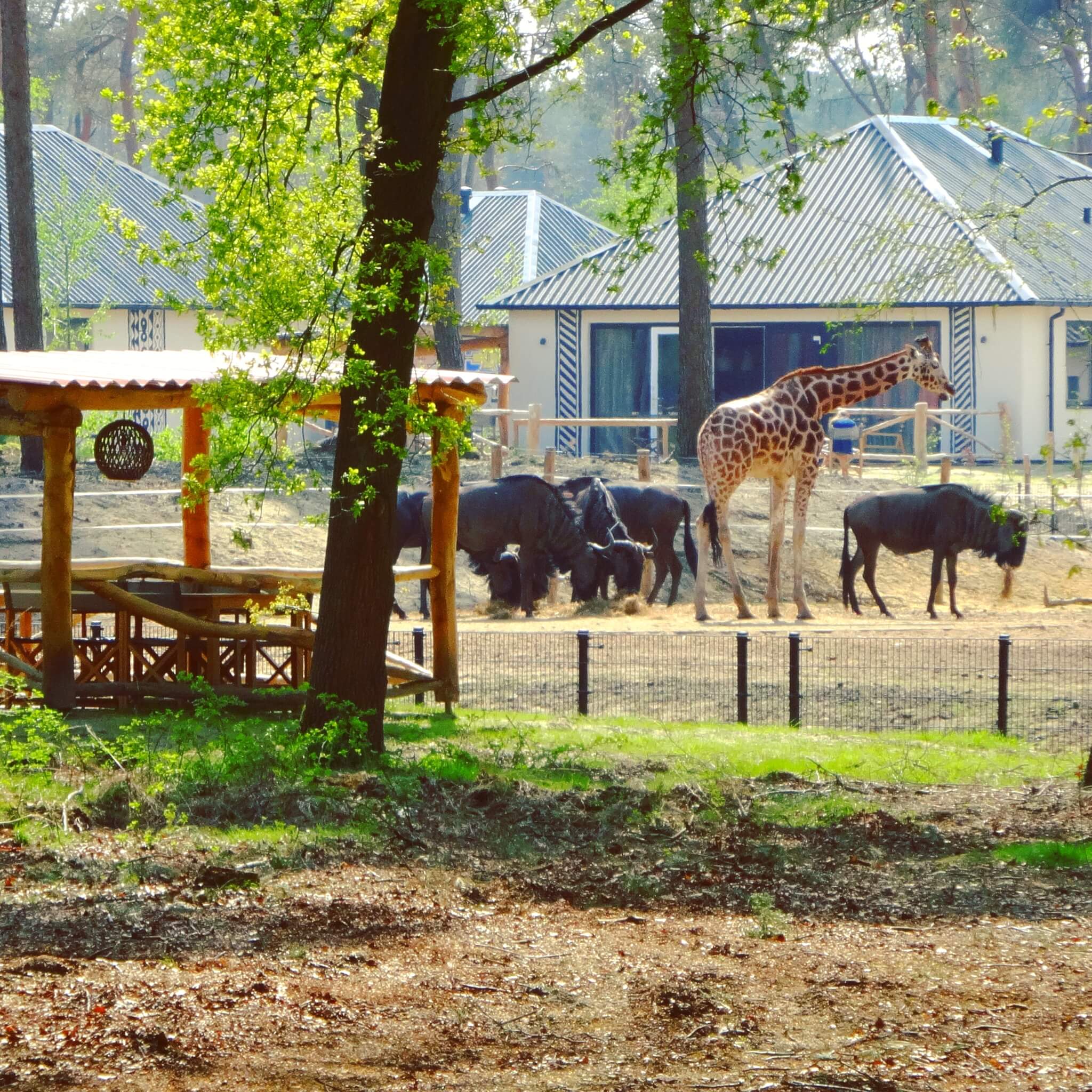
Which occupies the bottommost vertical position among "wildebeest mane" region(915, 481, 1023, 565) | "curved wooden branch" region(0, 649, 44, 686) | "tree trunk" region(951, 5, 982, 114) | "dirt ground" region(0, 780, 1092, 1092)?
"dirt ground" region(0, 780, 1092, 1092)

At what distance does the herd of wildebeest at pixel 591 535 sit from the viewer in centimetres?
2175

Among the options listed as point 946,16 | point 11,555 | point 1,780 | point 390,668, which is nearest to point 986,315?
point 946,16

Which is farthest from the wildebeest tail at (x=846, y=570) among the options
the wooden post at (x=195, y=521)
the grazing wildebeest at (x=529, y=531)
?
the wooden post at (x=195, y=521)

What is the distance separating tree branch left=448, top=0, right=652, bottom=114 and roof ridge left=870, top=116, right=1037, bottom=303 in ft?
74.7

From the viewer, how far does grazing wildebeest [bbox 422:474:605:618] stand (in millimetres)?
21734

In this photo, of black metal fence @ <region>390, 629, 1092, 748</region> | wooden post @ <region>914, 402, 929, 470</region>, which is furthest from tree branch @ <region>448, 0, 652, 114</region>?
Answer: wooden post @ <region>914, 402, 929, 470</region>

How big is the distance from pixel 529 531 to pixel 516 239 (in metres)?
26.3

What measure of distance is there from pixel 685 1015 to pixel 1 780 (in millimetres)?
4745

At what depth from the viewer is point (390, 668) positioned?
1355 centimetres

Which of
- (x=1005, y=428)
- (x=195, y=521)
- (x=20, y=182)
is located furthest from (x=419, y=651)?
(x=1005, y=428)

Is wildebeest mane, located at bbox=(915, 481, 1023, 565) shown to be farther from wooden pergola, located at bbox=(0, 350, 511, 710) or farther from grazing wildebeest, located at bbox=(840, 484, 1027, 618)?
wooden pergola, located at bbox=(0, 350, 511, 710)

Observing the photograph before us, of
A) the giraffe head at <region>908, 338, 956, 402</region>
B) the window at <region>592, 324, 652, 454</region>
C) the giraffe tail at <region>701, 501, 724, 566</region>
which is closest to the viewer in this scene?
the giraffe tail at <region>701, 501, 724, 566</region>

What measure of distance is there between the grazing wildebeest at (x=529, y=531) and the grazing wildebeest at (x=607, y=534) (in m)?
0.20

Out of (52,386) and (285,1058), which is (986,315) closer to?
(52,386)
